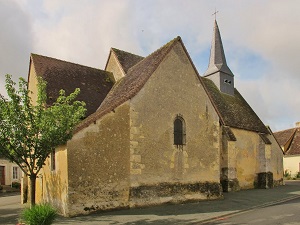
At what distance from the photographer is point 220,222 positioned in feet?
35.4

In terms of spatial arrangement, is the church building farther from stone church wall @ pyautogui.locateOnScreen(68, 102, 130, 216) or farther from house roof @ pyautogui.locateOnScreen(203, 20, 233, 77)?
house roof @ pyautogui.locateOnScreen(203, 20, 233, 77)

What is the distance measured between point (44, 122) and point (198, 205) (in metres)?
8.31

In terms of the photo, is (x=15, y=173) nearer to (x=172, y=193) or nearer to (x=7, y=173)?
(x=7, y=173)

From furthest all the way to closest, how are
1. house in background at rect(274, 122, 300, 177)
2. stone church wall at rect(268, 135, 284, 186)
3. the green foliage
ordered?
house in background at rect(274, 122, 300, 177) < stone church wall at rect(268, 135, 284, 186) < the green foliage

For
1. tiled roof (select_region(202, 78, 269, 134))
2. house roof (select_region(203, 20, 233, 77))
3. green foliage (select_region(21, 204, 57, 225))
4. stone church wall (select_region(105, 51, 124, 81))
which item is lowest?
green foliage (select_region(21, 204, 57, 225))

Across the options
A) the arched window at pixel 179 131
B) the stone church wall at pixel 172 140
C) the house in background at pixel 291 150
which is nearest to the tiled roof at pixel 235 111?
the stone church wall at pixel 172 140

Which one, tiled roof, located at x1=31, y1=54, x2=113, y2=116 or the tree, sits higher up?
tiled roof, located at x1=31, y1=54, x2=113, y2=116

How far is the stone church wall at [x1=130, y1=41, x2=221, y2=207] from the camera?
13789mm

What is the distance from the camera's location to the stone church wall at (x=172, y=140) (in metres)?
13.8

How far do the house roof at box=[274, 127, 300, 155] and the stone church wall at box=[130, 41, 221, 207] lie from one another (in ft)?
84.3

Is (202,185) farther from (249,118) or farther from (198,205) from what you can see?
(249,118)

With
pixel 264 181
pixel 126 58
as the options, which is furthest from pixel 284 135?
pixel 126 58

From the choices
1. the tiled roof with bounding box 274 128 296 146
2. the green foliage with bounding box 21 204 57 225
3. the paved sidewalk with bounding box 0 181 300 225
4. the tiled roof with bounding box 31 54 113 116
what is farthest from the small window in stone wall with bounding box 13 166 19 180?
the tiled roof with bounding box 274 128 296 146

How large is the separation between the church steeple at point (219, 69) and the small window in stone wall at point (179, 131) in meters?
12.5
